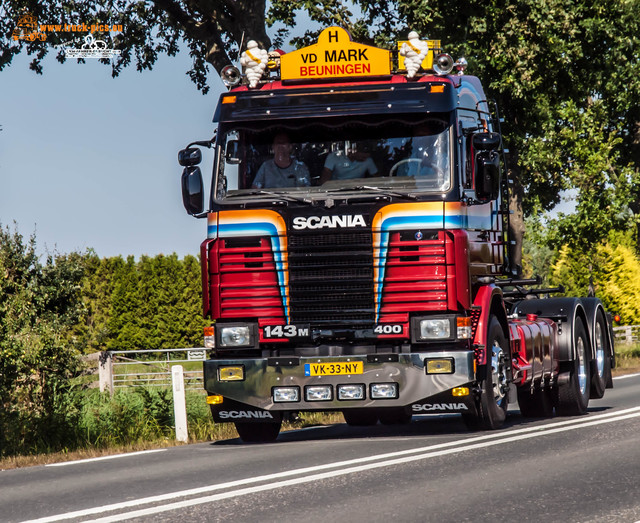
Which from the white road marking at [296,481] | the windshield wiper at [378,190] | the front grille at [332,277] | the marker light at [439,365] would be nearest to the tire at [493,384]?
the white road marking at [296,481]

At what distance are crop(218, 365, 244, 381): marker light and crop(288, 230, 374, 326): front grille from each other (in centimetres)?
79

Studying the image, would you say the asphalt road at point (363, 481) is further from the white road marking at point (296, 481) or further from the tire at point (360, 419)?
the tire at point (360, 419)

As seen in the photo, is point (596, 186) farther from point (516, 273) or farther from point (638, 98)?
point (516, 273)

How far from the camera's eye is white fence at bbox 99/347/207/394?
21.4 m

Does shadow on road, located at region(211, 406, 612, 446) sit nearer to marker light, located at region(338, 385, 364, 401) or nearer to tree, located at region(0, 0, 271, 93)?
marker light, located at region(338, 385, 364, 401)

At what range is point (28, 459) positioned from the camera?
11.8 meters

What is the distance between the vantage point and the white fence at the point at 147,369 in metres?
21.4

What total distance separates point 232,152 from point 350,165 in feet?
3.95

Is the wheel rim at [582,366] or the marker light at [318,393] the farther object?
the wheel rim at [582,366]

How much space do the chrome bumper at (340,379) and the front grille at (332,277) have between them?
42cm

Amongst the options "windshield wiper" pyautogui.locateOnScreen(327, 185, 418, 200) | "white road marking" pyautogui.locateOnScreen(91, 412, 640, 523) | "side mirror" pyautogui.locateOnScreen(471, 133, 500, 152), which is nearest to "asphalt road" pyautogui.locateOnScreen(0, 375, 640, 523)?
"white road marking" pyautogui.locateOnScreen(91, 412, 640, 523)

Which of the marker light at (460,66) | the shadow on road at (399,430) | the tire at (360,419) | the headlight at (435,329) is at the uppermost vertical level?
the marker light at (460,66)

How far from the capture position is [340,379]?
36.9 feet

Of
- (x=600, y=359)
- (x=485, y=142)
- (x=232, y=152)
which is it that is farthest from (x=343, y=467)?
(x=600, y=359)
